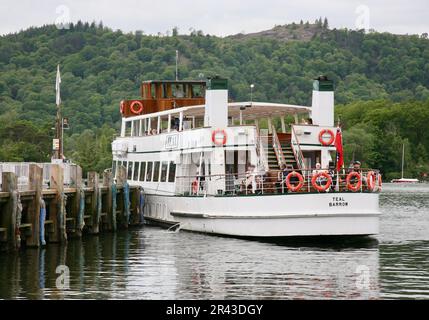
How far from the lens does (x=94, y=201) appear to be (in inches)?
1585

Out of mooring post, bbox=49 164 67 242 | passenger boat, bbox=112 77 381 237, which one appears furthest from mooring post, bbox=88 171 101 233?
mooring post, bbox=49 164 67 242

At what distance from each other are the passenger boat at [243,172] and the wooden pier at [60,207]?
48.6 inches

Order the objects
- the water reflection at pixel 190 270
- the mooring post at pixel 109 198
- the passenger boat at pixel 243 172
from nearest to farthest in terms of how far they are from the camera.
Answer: the water reflection at pixel 190 270, the passenger boat at pixel 243 172, the mooring post at pixel 109 198

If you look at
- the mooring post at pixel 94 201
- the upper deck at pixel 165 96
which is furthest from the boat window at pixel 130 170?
the mooring post at pixel 94 201

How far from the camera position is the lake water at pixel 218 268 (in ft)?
84.9

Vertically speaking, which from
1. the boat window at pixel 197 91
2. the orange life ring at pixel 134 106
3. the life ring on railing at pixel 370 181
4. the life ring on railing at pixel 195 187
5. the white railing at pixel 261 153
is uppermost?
the boat window at pixel 197 91

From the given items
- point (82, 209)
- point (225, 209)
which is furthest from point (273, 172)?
point (82, 209)

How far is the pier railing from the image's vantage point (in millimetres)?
34500

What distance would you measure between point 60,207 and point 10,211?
3779 mm

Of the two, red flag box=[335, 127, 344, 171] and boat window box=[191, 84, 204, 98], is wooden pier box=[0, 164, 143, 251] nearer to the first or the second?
boat window box=[191, 84, 204, 98]

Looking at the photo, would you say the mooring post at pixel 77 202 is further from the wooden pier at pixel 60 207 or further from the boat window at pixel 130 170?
the boat window at pixel 130 170

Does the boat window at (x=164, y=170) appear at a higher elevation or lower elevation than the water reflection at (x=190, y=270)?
higher

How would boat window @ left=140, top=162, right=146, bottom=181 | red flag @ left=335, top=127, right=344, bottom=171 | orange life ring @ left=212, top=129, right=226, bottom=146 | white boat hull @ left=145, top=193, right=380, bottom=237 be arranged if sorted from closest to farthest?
white boat hull @ left=145, top=193, right=380, bottom=237, red flag @ left=335, top=127, right=344, bottom=171, orange life ring @ left=212, top=129, right=226, bottom=146, boat window @ left=140, top=162, right=146, bottom=181
